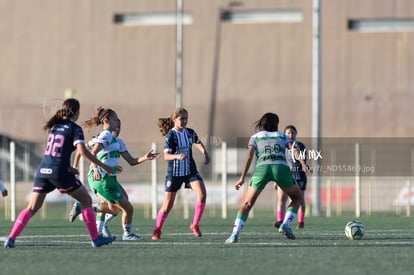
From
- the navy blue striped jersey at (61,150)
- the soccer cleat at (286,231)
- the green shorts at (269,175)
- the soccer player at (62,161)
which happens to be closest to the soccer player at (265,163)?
the green shorts at (269,175)

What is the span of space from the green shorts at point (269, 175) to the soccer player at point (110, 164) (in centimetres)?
213

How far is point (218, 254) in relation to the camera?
13.6m

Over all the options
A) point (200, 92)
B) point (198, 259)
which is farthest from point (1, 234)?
point (200, 92)

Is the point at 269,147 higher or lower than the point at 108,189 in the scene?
higher

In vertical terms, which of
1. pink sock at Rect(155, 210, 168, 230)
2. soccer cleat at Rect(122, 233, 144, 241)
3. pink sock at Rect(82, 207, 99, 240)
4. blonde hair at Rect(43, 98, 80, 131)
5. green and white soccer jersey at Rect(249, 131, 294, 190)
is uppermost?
blonde hair at Rect(43, 98, 80, 131)

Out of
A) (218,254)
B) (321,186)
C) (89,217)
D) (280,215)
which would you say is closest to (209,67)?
(321,186)

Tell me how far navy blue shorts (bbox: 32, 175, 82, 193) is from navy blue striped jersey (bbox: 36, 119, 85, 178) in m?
0.06

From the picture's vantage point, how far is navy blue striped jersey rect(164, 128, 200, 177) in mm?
17344

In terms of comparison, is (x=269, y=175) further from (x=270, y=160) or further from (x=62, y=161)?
(x=62, y=161)

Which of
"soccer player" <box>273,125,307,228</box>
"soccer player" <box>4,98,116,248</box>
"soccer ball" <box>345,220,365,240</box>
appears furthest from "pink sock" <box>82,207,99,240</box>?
"soccer player" <box>273,125,307,228</box>

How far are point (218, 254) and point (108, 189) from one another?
3.41 m

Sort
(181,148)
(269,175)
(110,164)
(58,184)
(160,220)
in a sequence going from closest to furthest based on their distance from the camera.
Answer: (58,184)
(269,175)
(110,164)
(160,220)
(181,148)

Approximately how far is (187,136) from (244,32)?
103 feet

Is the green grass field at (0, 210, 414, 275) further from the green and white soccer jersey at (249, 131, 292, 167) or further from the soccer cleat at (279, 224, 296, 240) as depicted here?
the green and white soccer jersey at (249, 131, 292, 167)
